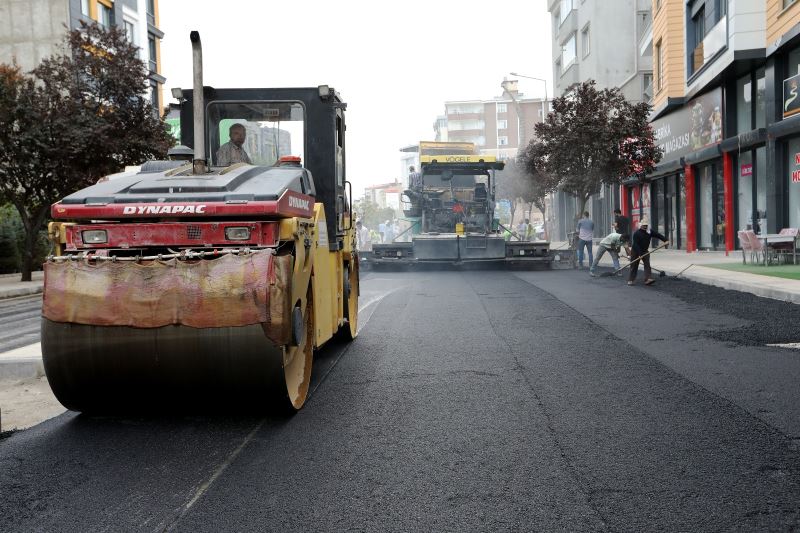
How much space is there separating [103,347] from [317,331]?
1.65 metres

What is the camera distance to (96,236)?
5.02m

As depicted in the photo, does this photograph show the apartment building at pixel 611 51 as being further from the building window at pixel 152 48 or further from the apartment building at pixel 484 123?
the apartment building at pixel 484 123

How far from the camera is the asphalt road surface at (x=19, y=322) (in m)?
10.3

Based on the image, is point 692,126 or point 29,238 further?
point 692,126

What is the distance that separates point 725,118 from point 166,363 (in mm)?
23520

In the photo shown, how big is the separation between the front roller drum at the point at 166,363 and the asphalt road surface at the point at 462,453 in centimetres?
26

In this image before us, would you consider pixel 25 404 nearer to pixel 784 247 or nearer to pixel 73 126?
pixel 73 126

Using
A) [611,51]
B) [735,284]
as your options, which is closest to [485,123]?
[611,51]

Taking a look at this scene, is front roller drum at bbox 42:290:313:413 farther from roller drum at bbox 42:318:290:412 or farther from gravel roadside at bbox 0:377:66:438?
gravel roadside at bbox 0:377:66:438

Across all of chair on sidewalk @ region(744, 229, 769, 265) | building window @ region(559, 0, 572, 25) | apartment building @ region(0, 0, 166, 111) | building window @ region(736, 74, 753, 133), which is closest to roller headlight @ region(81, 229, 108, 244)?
chair on sidewalk @ region(744, 229, 769, 265)

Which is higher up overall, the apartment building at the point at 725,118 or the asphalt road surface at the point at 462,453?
the apartment building at the point at 725,118

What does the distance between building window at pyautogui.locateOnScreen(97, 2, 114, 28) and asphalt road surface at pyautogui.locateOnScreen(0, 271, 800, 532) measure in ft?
121

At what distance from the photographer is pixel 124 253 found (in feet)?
16.8

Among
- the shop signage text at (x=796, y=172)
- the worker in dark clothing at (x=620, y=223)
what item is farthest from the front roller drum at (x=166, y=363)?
the shop signage text at (x=796, y=172)
